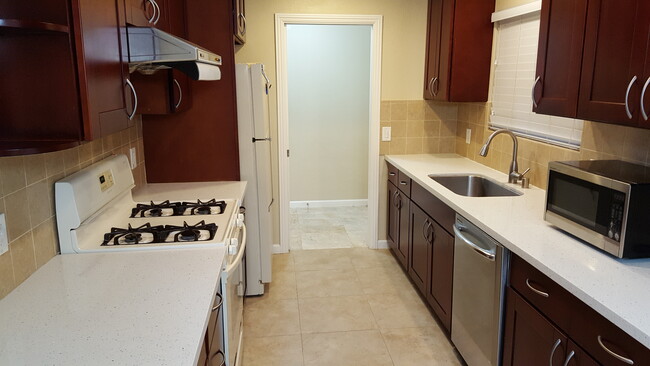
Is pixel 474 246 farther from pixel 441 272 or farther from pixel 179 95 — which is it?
pixel 179 95

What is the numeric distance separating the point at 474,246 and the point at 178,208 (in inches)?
58.3

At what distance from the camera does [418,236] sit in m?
3.34

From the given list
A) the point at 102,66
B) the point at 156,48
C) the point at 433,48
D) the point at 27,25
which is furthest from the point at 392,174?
the point at 27,25

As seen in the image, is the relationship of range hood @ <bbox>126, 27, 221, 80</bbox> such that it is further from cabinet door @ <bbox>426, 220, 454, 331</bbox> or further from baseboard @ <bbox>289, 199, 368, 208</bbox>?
baseboard @ <bbox>289, 199, 368, 208</bbox>

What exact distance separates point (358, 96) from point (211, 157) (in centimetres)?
280

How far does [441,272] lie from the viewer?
9.47 ft

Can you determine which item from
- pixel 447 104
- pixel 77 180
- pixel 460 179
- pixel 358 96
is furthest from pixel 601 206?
pixel 358 96

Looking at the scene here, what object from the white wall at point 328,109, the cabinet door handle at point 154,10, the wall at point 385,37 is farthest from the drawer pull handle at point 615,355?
the white wall at point 328,109

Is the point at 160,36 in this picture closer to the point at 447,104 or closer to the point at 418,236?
the point at 418,236

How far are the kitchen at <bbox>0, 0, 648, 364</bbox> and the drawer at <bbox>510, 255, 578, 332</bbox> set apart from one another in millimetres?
27

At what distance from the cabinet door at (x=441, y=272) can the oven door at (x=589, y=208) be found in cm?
76

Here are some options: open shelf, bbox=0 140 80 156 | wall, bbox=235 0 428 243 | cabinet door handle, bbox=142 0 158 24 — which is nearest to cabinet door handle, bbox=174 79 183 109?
cabinet door handle, bbox=142 0 158 24

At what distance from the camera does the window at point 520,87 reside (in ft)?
9.16

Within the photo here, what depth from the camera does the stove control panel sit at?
216 cm
